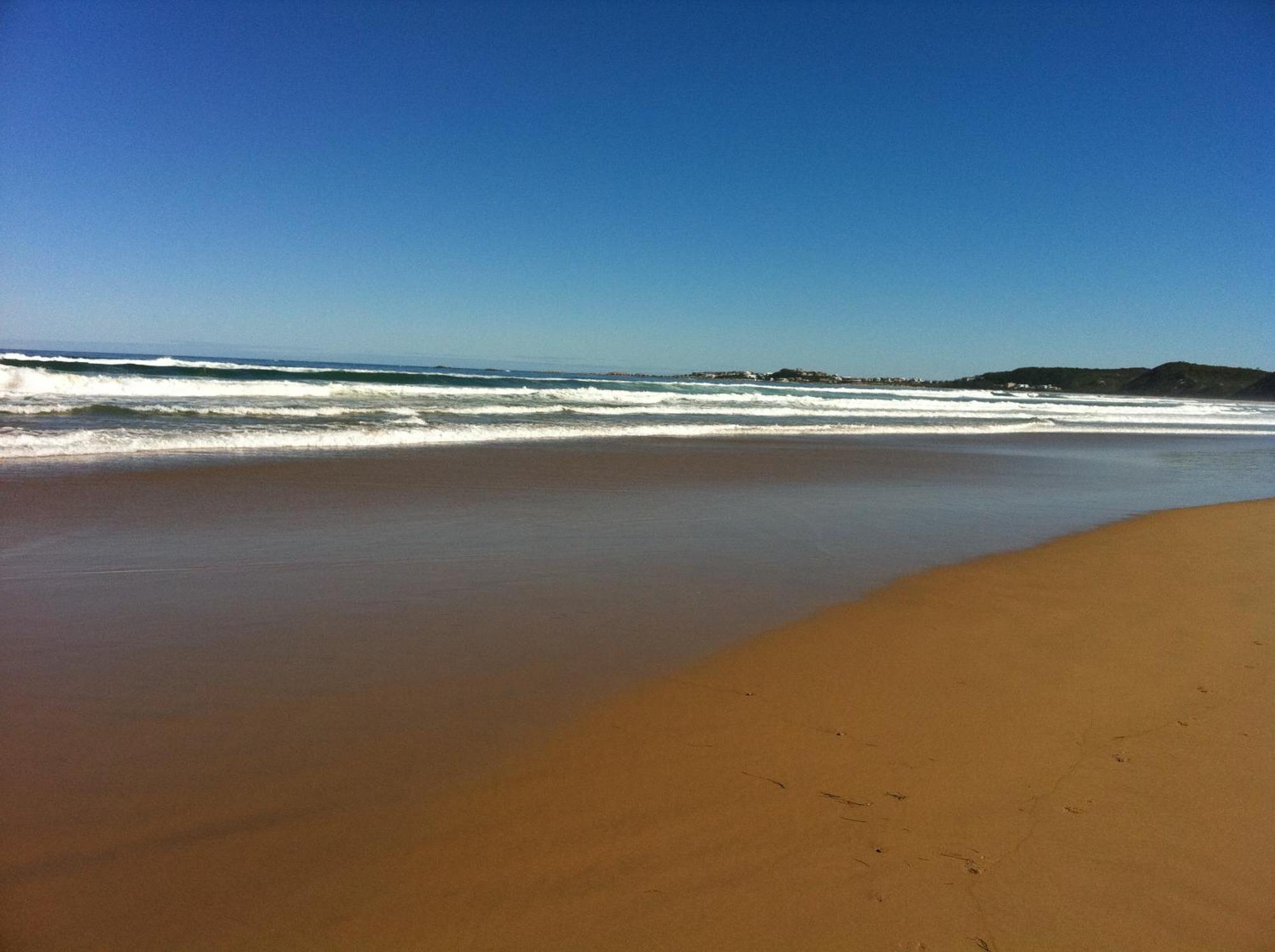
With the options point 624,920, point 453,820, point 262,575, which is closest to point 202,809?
point 453,820

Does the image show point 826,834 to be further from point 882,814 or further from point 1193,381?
point 1193,381

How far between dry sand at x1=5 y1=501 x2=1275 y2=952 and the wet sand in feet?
0.05

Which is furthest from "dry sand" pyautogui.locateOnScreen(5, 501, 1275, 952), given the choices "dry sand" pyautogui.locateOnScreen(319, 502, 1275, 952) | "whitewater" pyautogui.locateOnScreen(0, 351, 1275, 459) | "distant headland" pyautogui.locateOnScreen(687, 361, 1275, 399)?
"distant headland" pyautogui.locateOnScreen(687, 361, 1275, 399)

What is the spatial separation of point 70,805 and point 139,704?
75 centimetres

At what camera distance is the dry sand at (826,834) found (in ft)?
6.17

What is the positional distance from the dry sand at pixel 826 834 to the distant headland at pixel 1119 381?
311ft

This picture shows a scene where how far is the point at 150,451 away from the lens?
9.90 metres

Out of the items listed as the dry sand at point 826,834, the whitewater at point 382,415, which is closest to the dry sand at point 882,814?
the dry sand at point 826,834

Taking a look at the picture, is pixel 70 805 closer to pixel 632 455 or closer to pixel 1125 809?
pixel 1125 809

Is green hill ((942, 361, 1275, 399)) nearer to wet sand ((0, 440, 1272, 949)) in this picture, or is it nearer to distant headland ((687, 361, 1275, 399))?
distant headland ((687, 361, 1275, 399))

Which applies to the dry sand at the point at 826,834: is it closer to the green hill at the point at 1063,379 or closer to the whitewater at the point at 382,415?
the whitewater at the point at 382,415

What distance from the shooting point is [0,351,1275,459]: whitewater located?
11.4 m

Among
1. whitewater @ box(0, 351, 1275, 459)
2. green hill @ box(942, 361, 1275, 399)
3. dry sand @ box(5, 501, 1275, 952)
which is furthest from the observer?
green hill @ box(942, 361, 1275, 399)

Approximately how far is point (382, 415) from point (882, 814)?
52.4ft
